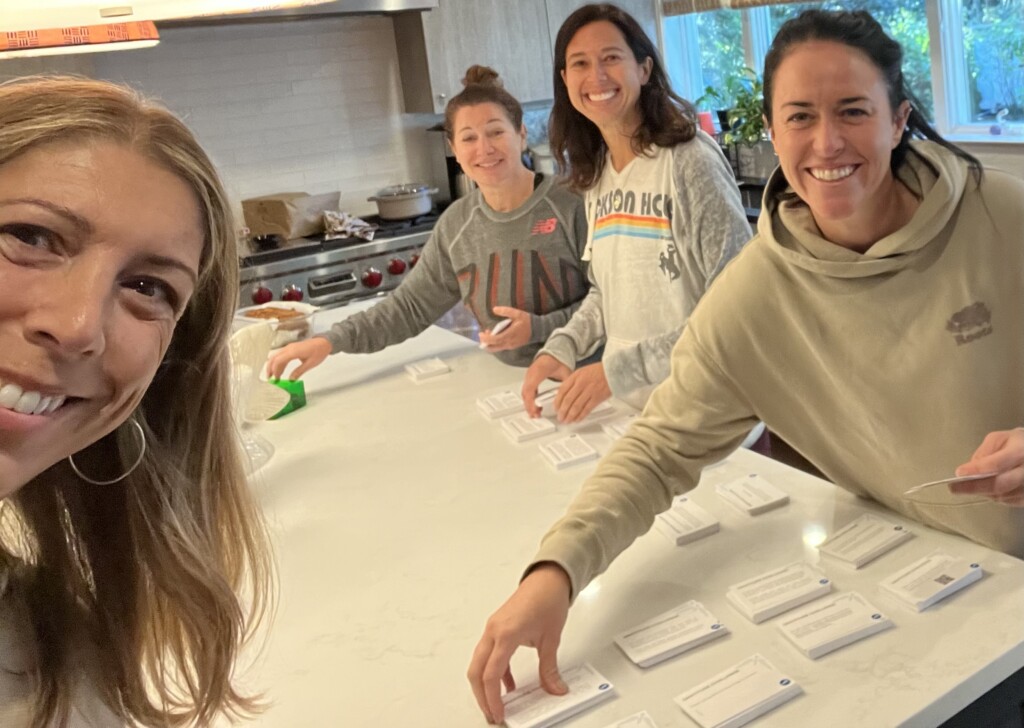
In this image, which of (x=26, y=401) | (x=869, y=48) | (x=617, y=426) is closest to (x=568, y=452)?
(x=617, y=426)

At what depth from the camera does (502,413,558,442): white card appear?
1802mm

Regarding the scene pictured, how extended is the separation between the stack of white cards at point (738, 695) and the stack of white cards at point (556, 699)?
3.7 inches

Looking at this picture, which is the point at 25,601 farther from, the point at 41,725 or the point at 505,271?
the point at 505,271

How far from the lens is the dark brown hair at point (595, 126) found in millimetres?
1991

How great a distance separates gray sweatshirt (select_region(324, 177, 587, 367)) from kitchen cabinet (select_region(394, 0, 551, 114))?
7.20 ft

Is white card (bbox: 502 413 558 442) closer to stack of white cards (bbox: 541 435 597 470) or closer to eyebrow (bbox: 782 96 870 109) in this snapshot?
stack of white cards (bbox: 541 435 597 470)

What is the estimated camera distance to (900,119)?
1.32 m

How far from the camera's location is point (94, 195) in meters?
0.78

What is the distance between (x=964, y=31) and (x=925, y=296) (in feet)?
9.77

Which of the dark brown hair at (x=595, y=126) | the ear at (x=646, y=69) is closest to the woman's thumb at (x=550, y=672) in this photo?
the dark brown hair at (x=595, y=126)

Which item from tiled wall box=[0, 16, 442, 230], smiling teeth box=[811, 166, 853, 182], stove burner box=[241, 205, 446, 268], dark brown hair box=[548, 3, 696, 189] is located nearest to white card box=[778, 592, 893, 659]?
smiling teeth box=[811, 166, 853, 182]

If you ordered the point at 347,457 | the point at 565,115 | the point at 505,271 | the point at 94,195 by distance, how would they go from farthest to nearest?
the point at 505,271 → the point at 565,115 → the point at 347,457 → the point at 94,195

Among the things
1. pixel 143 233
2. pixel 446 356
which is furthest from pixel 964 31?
pixel 143 233

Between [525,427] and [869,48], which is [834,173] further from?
[525,427]
